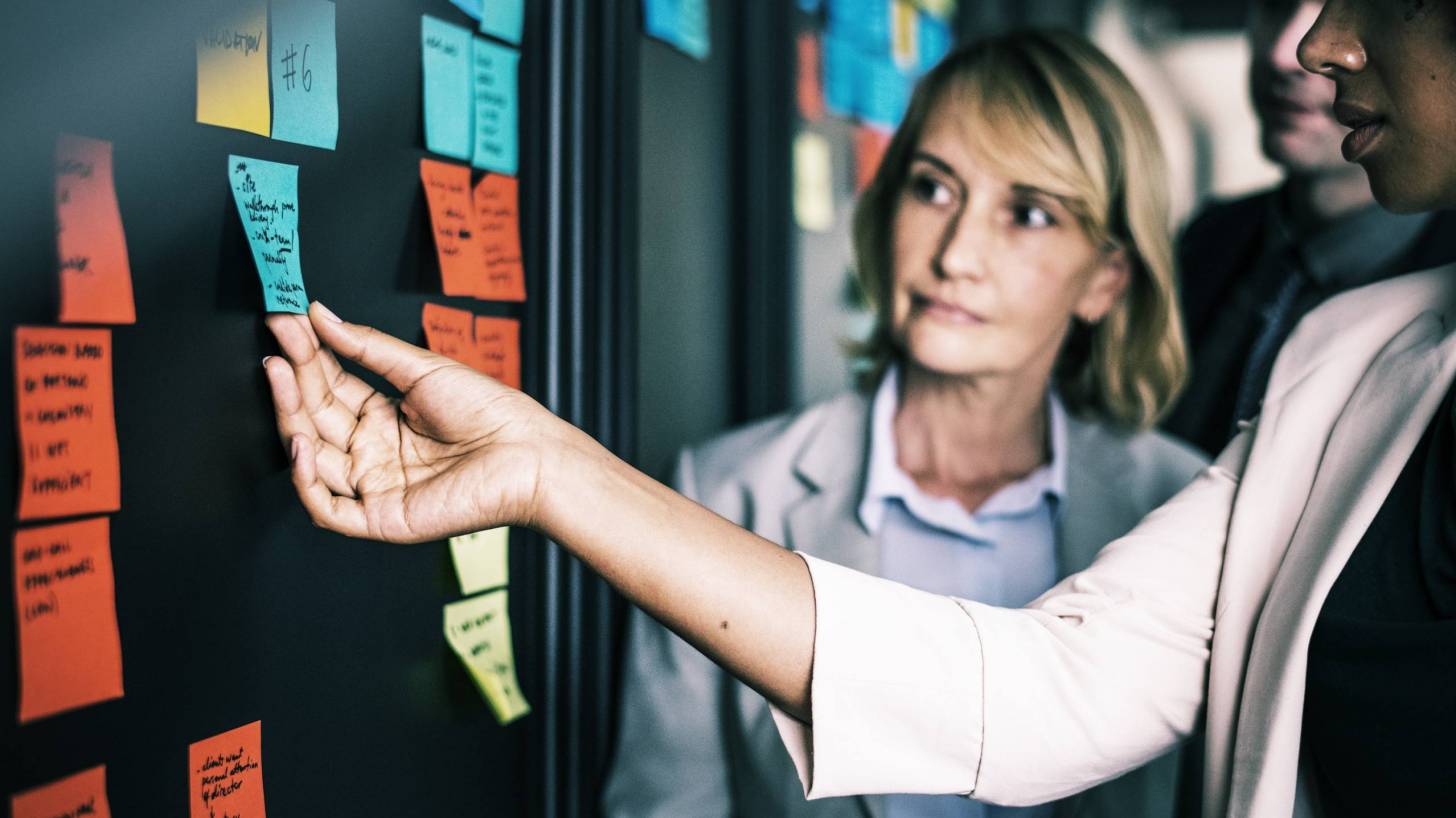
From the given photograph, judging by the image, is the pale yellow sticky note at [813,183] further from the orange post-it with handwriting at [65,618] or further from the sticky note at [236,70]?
the orange post-it with handwriting at [65,618]

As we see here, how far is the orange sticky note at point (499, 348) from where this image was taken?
125 cm

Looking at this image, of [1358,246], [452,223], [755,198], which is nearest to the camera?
[452,223]

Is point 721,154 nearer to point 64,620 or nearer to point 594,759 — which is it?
point 594,759

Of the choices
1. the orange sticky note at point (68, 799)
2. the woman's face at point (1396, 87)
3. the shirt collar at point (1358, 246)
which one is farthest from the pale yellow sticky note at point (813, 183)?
the orange sticky note at point (68, 799)

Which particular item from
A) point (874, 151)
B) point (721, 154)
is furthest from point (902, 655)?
point (874, 151)

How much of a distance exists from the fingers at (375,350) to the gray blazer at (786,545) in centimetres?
62

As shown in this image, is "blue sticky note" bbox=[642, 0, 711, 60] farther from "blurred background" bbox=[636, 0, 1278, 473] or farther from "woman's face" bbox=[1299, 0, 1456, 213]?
"woman's face" bbox=[1299, 0, 1456, 213]

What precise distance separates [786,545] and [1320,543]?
28.0 inches

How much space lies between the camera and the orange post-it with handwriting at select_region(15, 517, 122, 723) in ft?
2.62

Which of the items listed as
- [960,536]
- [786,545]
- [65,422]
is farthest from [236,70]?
[960,536]

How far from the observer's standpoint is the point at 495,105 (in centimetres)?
124

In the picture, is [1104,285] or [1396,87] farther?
[1104,285]

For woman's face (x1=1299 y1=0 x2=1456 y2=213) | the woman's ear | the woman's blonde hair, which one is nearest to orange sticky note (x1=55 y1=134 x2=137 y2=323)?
woman's face (x1=1299 y1=0 x2=1456 y2=213)

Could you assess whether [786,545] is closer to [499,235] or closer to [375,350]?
[499,235]
